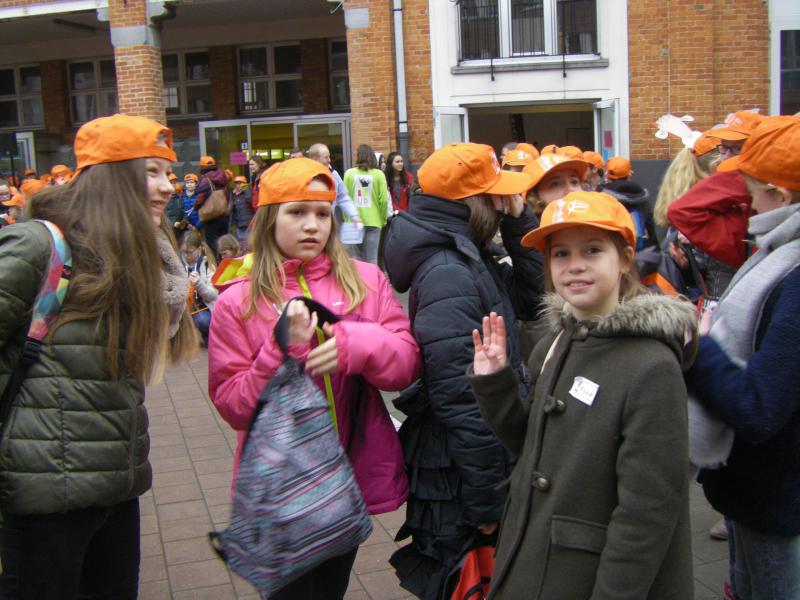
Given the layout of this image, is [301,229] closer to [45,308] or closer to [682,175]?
[45,308]

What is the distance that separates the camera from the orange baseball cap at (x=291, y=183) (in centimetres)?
282

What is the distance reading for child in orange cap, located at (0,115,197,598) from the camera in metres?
2.37

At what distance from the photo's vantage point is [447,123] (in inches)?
567

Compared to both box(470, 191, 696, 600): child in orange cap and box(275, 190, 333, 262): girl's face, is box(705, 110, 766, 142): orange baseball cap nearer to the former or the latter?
box(470, 191, 696, 600): child in orange cap

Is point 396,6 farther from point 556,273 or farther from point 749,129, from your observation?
point 556,273

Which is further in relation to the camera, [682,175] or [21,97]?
[21,97]

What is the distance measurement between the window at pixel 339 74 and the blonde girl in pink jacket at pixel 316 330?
1695 centimetres

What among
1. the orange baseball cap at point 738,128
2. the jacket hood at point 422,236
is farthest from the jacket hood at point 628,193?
the jacket hood at point 422,236

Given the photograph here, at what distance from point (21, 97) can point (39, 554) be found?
71.2 feet

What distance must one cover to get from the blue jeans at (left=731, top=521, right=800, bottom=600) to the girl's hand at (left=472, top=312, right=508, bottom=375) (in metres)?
0.93

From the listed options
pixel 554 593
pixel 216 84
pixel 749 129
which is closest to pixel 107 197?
pixel 554 593

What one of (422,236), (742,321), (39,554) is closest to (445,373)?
(422,236)

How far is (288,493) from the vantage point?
2375 mm

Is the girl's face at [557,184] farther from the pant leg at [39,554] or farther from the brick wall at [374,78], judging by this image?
the brick wall at [374,78]
